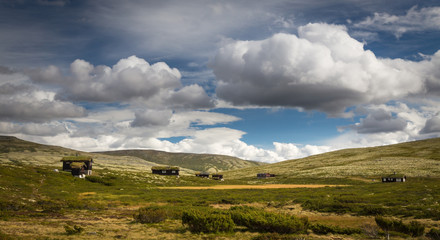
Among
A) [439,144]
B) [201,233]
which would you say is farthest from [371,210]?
[439,144]

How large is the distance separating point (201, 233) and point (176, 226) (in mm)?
4610

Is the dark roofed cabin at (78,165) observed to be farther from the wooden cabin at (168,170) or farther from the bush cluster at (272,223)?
the bush cluster at (272,223)

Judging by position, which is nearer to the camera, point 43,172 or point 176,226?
point 176,226

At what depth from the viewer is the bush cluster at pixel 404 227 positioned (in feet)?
70.9

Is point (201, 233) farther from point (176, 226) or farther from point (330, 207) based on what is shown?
point (330, 207)

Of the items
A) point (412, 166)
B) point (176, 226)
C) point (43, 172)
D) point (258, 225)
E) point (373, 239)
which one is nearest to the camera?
point (373, 239)

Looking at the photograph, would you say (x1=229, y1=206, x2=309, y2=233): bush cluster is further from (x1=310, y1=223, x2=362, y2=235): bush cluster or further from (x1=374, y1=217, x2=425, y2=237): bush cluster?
(x1=374, y1=217, x2=425, y2=237): bush cluster

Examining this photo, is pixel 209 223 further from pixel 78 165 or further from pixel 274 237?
pixel 78 165

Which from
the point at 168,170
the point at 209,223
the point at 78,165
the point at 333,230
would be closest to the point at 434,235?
the point at 333,230

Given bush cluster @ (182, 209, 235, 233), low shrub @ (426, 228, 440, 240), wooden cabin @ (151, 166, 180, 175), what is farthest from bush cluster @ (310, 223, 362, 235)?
wooden cabin @ (151, 166, 180, 175)

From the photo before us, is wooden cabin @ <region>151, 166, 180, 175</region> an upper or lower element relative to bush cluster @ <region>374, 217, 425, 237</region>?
lower

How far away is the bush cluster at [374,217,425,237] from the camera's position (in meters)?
21.6

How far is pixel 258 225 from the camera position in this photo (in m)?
24.1

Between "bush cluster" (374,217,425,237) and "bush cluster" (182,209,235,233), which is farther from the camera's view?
"bush cluster" (182,209,235,233)
